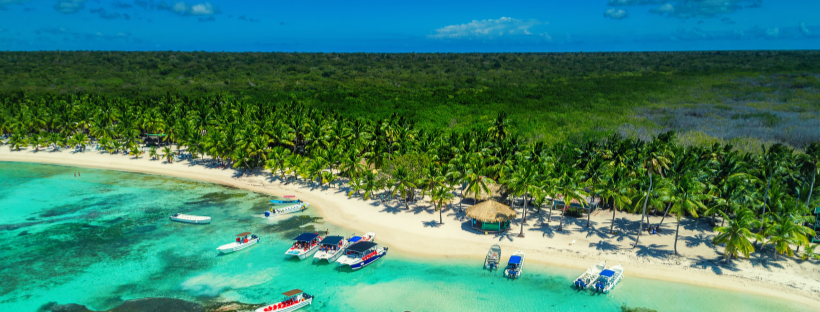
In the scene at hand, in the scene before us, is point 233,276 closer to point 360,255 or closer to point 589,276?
point 360,255

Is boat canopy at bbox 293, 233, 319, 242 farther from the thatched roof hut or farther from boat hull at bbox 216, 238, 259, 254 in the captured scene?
the thatched roof hut

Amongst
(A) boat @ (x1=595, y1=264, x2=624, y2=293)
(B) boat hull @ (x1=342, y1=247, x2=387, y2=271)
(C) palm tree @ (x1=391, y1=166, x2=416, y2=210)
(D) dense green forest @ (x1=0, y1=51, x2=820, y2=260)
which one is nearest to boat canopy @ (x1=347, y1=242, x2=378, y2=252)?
(B) boat hull @ (x1=342, y1=247, x2=387, y2=271)

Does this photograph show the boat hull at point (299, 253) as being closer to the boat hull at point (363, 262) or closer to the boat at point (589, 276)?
the boat hull at point (363, 262)

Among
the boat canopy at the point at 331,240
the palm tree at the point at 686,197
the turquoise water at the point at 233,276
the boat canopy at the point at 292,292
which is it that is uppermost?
the palm tree at the point at 686,197

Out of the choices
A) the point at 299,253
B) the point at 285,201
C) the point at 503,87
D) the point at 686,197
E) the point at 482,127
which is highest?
the point at 503,87

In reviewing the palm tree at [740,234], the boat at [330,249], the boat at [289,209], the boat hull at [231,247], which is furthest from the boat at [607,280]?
the boat at [289,209]

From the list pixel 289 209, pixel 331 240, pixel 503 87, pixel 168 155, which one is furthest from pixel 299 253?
pixel 503 87
